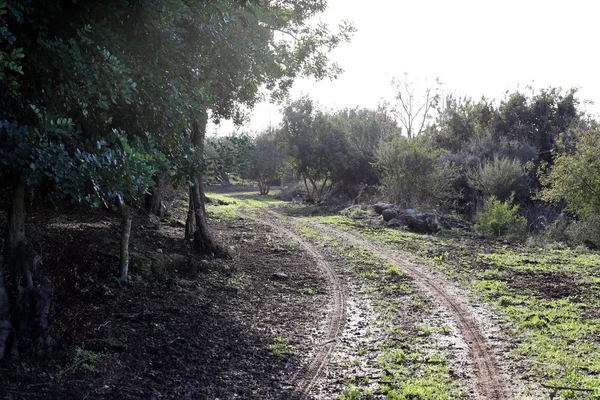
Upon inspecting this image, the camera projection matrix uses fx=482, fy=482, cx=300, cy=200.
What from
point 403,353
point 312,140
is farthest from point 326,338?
point 312,140

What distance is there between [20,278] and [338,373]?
12.3 ft

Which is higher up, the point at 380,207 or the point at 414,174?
the point at 414,174


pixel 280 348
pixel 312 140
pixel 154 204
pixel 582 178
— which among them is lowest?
pixel 280 348

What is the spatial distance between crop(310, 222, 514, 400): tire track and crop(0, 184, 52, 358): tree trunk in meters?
4.76

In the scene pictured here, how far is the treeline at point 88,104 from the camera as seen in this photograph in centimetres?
441

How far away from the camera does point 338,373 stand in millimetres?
5844

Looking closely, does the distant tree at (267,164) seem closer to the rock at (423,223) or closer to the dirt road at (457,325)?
the rock at (423,223)

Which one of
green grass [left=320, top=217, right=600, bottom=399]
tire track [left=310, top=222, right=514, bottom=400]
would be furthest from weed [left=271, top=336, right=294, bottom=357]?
tire track [left=310, top=222, right=514, bottom=400]

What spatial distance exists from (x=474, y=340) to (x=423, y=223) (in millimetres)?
12452

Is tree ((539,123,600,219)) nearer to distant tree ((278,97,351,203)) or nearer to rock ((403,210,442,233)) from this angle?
rock ((403,210,442,233))

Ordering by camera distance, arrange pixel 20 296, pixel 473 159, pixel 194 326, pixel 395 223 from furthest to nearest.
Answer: pixel 473 159
pixel 395 223
pixel 194 326
pixel 20 296

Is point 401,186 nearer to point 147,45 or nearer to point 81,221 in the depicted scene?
point 81,221

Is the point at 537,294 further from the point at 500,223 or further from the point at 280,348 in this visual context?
the point at 500,223

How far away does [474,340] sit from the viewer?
683 cm
